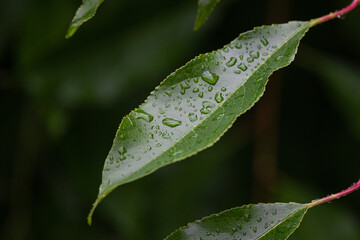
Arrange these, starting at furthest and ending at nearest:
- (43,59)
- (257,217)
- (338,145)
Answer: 1. (338,145)
2. (43,59)
3. (257,217)

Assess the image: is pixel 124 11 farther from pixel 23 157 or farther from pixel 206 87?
pixel 206 87

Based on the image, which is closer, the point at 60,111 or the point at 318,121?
the point at 60,111

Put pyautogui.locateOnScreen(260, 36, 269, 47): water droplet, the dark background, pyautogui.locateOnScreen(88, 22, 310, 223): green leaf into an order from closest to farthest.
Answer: pyautogui.locateOnScreen(88, 22, 310, 223): green leaf → pyautogui.locateOnScreen(260, 36, 269, 47): water droplet → the dark background

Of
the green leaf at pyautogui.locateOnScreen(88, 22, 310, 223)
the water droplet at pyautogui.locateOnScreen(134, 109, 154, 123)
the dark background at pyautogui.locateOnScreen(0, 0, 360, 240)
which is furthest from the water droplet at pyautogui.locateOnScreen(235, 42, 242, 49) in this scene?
the dark background at pyautogui.locateOnScreen(0, 0, 360, 240)

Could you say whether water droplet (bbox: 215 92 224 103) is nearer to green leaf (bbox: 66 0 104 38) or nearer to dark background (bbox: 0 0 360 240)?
green leaf (bbox: 66 0 104 38)

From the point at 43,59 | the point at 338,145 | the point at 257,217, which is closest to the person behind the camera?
the point at 257,217

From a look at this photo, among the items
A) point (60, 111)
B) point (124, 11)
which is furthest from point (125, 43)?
point (60, 111)
